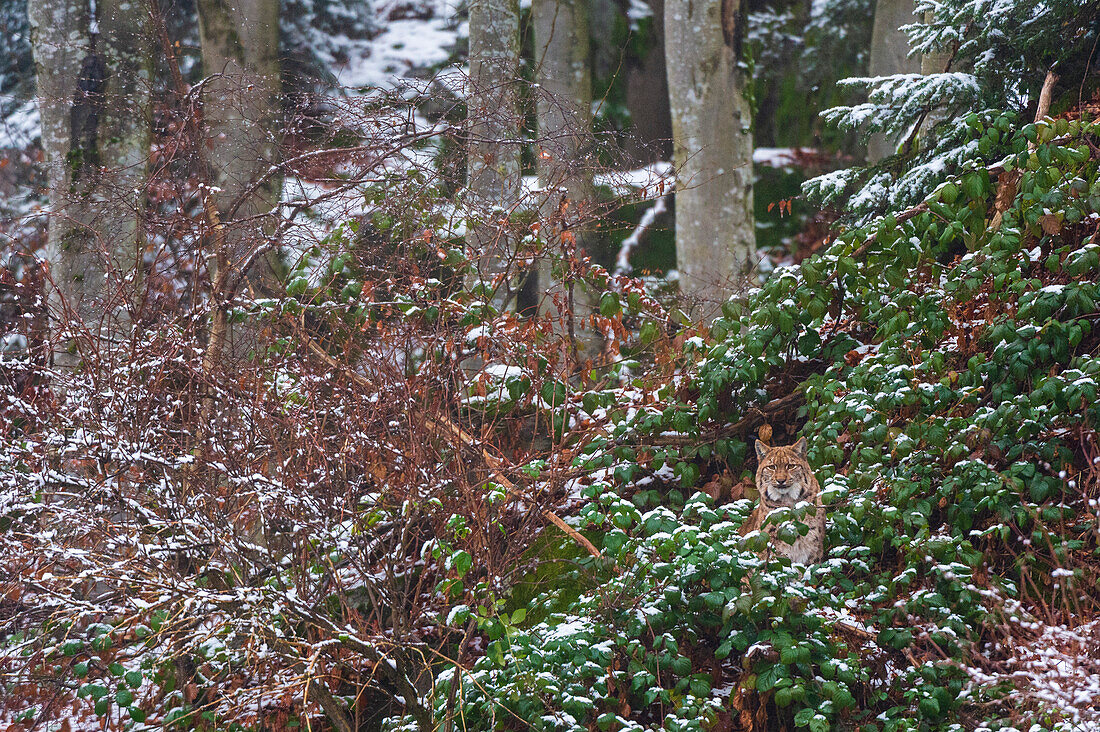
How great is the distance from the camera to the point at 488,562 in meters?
4.08

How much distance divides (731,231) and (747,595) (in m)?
5.40

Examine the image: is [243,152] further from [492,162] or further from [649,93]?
[649,93]

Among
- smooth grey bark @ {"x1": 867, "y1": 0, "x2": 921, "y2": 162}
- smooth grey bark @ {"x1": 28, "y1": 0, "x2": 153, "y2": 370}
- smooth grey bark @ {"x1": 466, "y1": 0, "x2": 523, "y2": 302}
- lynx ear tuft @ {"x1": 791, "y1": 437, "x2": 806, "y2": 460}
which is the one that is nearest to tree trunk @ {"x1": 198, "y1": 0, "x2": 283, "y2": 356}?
smooth grey bark @ {"x1": 28, "y1": 0, "x2": 153, "y2": 370}

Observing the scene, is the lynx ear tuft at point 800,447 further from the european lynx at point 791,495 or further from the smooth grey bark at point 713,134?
the smooth grey bark at point 713,134

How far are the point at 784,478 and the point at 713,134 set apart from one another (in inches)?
207

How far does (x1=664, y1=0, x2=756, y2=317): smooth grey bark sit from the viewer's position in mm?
8555

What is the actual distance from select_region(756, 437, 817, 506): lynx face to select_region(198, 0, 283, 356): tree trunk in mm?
2875

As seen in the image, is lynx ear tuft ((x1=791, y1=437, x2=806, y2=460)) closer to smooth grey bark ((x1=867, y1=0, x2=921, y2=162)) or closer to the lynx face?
the lynx face

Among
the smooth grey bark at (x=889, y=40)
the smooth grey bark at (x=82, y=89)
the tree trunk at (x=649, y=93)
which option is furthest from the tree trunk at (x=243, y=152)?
the smooth grey bark at (x=889, y=40)

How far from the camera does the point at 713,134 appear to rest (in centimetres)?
861

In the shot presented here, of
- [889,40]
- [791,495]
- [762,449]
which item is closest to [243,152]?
[762,449]

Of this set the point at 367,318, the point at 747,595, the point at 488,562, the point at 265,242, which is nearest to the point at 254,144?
the point at 265,242

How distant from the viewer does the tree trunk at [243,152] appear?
5.02m

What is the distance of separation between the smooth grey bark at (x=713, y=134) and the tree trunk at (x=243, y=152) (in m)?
3.88
